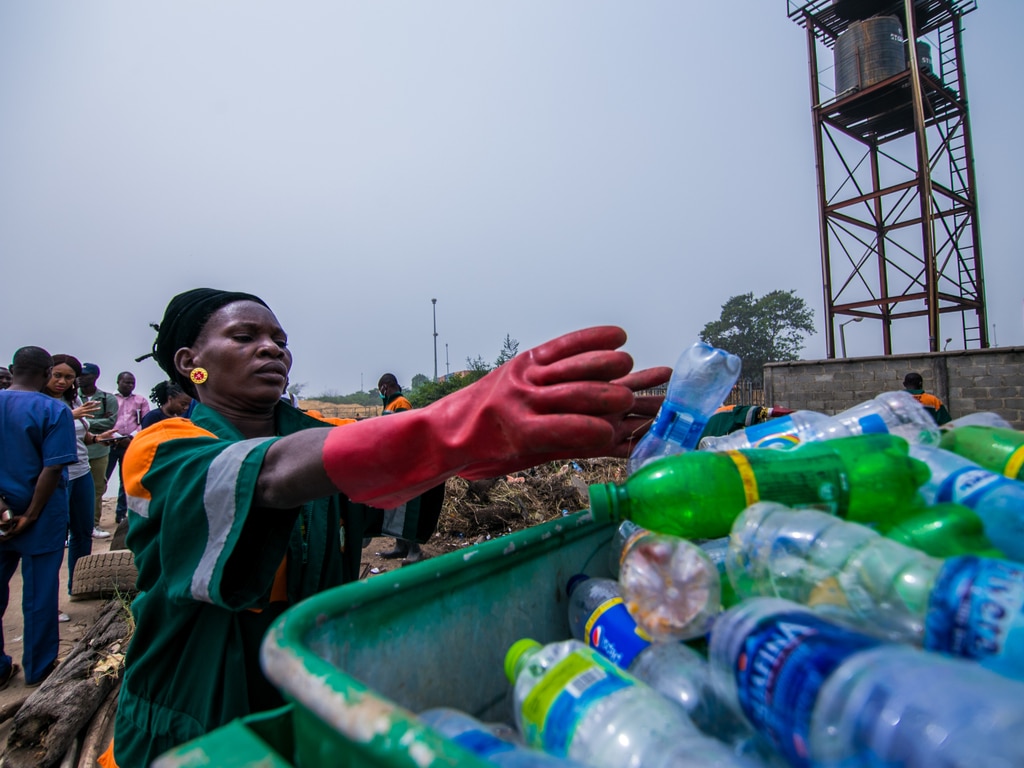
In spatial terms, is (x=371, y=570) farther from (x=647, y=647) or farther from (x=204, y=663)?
(x=647, y=647)

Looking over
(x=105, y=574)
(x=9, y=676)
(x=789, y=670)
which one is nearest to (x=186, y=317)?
(x=789, y=670)

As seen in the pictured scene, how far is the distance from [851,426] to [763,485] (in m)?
0.40

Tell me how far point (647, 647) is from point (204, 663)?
1.03 meters

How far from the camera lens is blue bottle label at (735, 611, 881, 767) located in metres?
0.63

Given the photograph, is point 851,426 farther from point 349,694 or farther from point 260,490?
point 260,490

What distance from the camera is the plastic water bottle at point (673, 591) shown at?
2.94ft

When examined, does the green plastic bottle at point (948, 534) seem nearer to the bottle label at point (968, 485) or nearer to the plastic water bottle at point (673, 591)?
the bottle label at point (968, 485)

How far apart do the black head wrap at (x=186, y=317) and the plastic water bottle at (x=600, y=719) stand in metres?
1.46

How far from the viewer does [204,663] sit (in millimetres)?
1263

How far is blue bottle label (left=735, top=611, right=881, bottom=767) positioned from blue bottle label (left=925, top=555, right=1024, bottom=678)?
96mm

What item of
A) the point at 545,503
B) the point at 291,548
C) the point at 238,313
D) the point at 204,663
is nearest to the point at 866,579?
the point at 291,548

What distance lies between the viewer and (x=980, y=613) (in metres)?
0.66

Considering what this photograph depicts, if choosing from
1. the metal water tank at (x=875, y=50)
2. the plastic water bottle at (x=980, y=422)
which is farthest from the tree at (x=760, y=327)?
the plastic water bottle at (x=980, y=422)

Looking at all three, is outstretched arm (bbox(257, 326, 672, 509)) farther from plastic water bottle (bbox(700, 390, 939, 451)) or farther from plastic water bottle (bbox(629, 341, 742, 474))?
plastic water bottle (bbox(700, 390, 939, 451))
